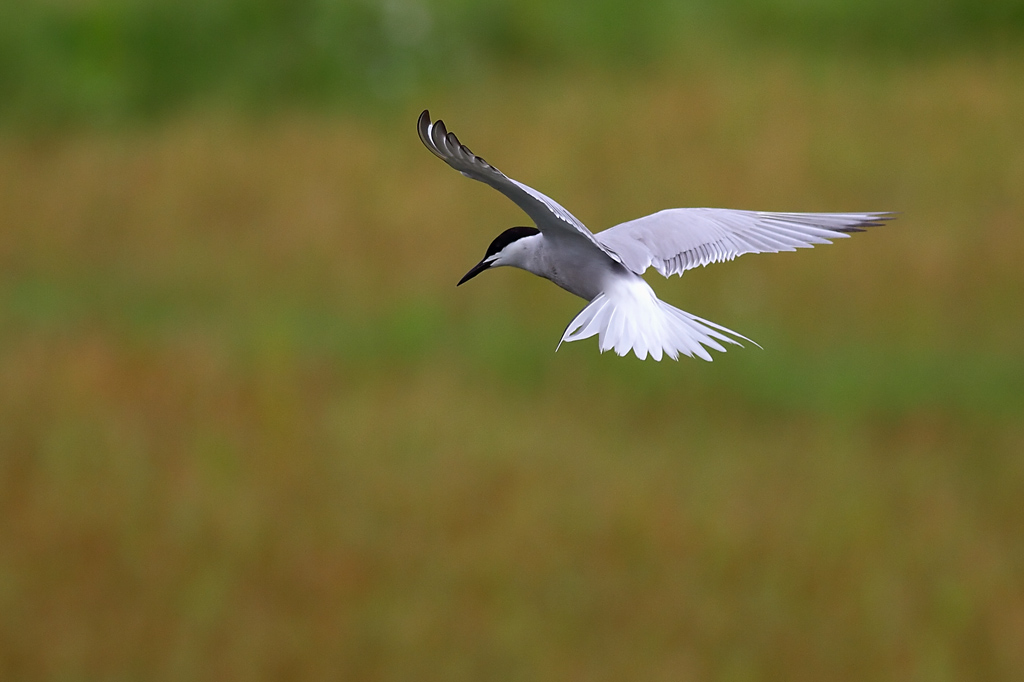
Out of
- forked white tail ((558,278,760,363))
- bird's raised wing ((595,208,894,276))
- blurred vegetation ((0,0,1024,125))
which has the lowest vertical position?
forked white tail ((558,278,760,363))

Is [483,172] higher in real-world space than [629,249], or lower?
lower

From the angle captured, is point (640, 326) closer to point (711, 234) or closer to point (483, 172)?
point (483, 172)

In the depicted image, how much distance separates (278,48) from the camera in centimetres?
1185

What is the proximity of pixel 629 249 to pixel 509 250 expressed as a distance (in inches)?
12.1

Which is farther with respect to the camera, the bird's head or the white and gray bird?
the bird's head

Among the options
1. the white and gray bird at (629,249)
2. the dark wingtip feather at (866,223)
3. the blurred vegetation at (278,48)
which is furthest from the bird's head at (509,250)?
the blurred vegetation at (278,48)

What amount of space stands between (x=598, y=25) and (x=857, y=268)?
4303 millimetres

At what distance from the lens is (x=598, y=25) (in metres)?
12.9

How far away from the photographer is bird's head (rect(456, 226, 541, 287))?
6.65 feet

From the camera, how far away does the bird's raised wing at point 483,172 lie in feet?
5.60

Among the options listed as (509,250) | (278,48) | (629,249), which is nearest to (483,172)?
(509,250)

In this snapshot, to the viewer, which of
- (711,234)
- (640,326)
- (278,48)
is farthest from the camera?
(278,48)

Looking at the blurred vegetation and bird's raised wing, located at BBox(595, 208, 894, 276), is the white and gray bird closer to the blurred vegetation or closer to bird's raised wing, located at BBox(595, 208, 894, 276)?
bird's raised wing, located at BBox(595, 208, 894, 276)

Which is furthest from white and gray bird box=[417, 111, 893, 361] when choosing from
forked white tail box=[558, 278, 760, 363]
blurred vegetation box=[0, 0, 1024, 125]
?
blurred vegetation box=[0, 0, 1024, 125]
